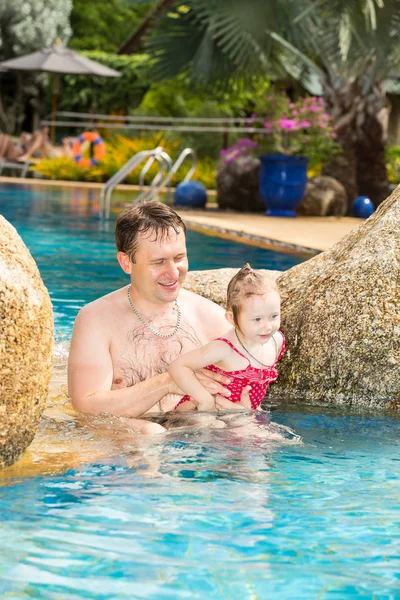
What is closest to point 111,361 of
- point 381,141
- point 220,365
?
point 220,365

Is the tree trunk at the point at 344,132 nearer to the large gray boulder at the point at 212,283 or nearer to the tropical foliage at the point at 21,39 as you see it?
the large gray boulder at the point at 212,283

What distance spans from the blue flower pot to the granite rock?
16.4 inches

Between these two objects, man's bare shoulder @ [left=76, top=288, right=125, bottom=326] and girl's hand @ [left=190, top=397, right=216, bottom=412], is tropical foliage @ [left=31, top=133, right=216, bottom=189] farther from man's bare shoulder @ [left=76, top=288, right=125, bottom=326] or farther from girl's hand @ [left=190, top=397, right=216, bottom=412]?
girl's hand @ [left=190, top=397, right=216, bottom=412]

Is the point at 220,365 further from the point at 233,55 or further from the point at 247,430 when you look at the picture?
the point at 233,55

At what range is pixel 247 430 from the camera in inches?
183

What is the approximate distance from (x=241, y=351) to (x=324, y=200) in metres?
13.6

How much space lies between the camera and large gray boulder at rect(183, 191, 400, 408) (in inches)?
207

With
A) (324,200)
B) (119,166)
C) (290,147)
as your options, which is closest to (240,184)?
(290,147)

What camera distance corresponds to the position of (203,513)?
3658 mm

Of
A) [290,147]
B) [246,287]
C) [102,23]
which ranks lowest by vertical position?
[246,287]

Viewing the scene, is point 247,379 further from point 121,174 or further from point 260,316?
point 121,174

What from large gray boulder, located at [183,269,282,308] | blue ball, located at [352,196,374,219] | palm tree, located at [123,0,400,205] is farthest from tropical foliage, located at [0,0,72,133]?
large gray boulder, located at [183,269,282,308]

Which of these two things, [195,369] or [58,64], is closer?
[195,369]

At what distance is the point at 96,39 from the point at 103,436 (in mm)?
39863
